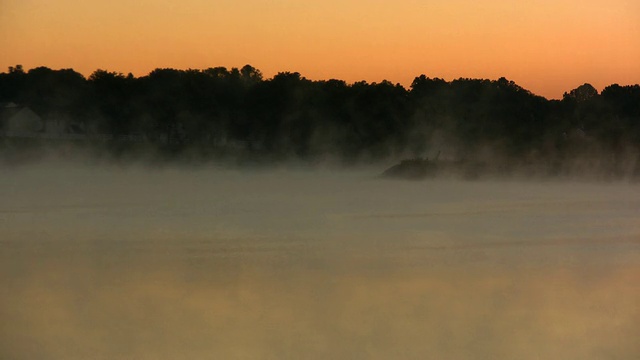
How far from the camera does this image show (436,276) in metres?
9.05

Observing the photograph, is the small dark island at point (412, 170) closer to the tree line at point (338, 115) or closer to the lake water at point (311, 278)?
the tree line at point (338, 115)

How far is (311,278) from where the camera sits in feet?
29.1

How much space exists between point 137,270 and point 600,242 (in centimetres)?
552

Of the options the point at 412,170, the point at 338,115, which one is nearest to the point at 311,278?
the point at 412,170

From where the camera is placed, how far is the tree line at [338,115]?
2303 cm

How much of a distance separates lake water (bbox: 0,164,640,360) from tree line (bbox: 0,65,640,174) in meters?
6.45

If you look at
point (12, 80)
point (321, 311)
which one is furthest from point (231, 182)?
point (321, 311)

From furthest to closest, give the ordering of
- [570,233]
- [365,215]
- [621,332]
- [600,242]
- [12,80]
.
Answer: [12,80] < [365,215] < [570,233] < [600,242] < [621,332]

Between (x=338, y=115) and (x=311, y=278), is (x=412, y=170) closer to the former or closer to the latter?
(x=338, y=115)

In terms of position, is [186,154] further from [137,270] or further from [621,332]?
[621,332]

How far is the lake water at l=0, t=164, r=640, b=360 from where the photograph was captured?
6.77 meters

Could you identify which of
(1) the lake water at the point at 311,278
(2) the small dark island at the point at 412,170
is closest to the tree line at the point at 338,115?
(2) the small dark island at the point at 412,170

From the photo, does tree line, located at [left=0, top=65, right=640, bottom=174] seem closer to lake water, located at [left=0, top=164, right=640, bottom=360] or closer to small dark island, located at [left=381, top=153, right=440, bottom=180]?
small dark island, located at [left=381, top=153, right=440, bottom=180]

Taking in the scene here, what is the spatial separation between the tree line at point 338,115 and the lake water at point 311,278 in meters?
6.45
